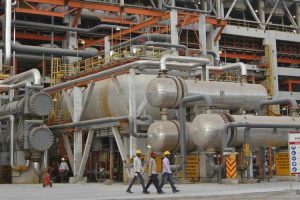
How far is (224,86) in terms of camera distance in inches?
1109

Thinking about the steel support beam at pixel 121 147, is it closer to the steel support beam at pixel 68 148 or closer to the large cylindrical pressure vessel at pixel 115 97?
the large cylindrical pressure vessel at pixel 115 97

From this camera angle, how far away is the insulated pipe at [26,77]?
102 feet

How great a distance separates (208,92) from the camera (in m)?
27.5

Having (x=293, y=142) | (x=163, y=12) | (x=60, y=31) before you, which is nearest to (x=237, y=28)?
(x=163, y=12)

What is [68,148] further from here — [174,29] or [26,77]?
[174,29]

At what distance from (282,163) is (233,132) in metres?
5.86

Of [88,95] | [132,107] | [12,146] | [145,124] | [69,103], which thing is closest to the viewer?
[132,107]

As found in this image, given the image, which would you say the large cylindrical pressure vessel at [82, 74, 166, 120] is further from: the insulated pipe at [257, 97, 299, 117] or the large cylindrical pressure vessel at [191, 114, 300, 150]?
the insulated pipe at [257, 97, 299, 117]

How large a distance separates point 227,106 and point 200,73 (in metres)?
4.16

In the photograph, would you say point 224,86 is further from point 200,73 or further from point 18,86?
point 18,86

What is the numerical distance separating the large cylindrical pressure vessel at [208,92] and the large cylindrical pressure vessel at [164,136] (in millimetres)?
1039

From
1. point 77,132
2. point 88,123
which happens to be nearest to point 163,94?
point 88,123

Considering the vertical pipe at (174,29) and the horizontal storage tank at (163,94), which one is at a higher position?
the vertical pipe at (174,29)

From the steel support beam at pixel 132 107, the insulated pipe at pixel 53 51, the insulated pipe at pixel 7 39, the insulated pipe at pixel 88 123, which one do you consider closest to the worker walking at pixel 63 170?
the insulated pipe at pixel 88 123
